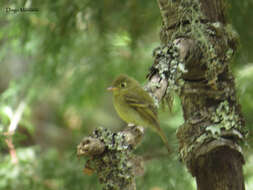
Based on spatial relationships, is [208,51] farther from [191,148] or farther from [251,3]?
[251,3]

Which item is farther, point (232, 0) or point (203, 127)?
point (232, 0)

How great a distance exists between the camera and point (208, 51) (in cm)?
209

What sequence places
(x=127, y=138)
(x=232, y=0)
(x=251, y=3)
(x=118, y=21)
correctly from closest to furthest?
1. (x=127, y=138)
2. (x=232, y=0)
3. (x=251, y=3)
4. (x=118, y=21)

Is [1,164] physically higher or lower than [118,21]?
lower

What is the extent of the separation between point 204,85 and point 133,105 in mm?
1280

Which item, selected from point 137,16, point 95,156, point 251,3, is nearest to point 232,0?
point 251,3

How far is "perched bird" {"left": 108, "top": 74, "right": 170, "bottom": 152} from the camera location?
307cm

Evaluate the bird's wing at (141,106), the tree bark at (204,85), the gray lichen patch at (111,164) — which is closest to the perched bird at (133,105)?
the bird's wing at (141,106)

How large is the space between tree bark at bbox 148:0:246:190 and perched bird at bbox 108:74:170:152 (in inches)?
28.2

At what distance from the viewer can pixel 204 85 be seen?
7.28ft

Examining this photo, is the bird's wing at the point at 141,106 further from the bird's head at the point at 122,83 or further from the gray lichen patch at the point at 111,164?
the gray lichen patch at the point at 111,164

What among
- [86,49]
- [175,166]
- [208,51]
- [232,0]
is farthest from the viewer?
[86,49]

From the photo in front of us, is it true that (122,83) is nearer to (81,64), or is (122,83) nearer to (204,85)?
(204,85)

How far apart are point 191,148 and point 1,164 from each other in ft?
9.37
